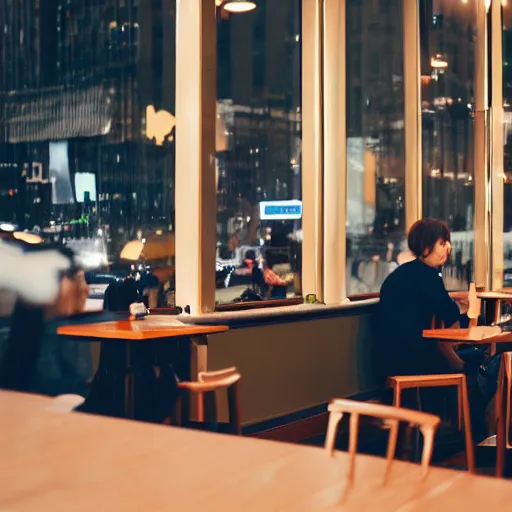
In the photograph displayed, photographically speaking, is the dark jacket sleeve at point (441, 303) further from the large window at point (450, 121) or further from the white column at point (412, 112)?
the large window at point (450, 121)

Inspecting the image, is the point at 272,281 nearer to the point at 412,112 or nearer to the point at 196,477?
the point at 412,112

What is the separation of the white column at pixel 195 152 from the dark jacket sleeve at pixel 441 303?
127 centimetres

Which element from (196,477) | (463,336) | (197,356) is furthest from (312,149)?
(196,477)

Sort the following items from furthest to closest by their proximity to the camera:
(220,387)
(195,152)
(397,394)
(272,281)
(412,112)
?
1. (412,112)
2. (272,281)
3. (195,152)
4. (397,394)
5. (220,387)

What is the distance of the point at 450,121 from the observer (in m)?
7.54

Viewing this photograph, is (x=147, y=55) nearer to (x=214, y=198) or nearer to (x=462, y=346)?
(x=214, y=198)

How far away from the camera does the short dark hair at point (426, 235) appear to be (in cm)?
486

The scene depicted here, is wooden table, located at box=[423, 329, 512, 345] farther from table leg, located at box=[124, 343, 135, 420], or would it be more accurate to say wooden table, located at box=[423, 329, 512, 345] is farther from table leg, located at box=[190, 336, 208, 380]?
table leg, located at box=[124, 343, 135, 420]

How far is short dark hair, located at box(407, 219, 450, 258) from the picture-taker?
4.86m

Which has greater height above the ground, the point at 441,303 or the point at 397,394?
the point at 441,303

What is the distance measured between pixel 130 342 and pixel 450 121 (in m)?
4.35

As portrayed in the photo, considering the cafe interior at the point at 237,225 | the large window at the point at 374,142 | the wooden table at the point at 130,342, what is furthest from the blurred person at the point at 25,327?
the large window at the point at 374,142

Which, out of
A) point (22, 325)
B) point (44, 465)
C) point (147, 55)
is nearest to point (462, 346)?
point (147, 55)

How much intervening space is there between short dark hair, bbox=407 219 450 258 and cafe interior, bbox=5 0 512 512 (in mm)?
11
